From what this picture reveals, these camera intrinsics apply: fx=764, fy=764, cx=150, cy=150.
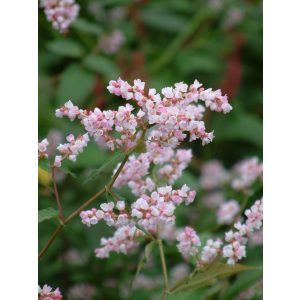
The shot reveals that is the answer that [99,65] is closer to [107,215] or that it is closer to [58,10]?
[58,10]

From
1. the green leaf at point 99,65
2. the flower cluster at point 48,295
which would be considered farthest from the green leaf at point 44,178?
the green leaf at point 99,65

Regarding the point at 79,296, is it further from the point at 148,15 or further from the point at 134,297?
the point at 148,15

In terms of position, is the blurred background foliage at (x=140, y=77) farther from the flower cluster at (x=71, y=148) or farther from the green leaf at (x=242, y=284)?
the flower cluster at (x=71, y=148)

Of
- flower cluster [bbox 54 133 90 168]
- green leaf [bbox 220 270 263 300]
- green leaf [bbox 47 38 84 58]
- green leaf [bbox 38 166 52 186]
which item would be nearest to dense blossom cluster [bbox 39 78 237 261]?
flower cluster [bbox 54 133 90 168]

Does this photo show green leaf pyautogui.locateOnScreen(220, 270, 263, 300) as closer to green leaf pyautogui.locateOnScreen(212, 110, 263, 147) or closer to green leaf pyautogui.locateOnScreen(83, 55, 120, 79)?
green leaf pyautogui.locateOnScreen(83, 55, 120, 79)

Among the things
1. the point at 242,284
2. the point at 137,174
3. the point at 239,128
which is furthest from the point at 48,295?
the point at 239,128
